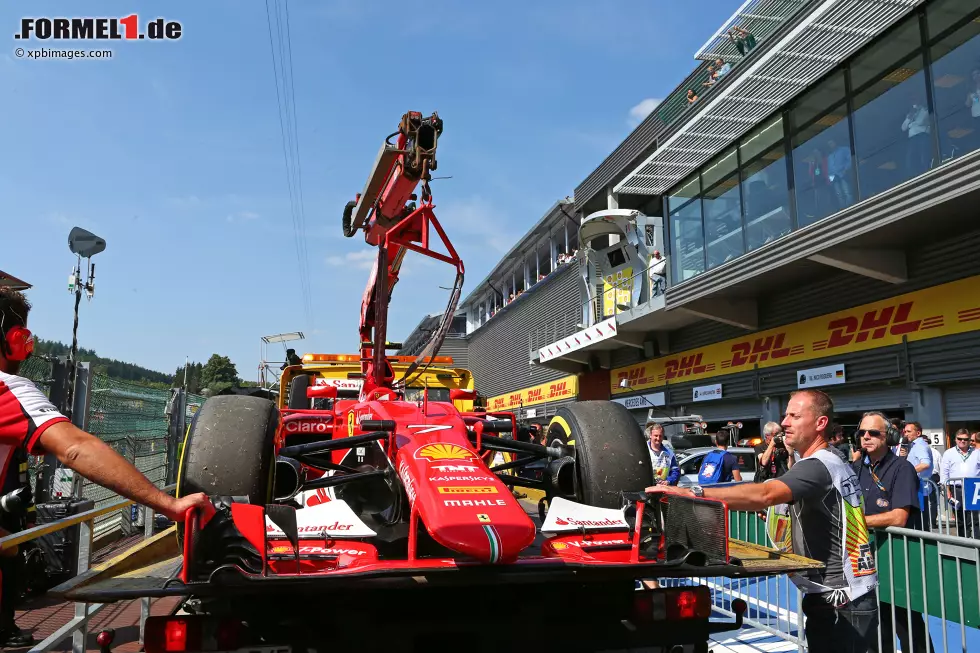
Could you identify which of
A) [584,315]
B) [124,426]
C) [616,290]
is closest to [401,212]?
[124,426]

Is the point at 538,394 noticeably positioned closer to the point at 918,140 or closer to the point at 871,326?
the point at 871,326

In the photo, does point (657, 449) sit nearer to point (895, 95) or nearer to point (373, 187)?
point (373, 187)

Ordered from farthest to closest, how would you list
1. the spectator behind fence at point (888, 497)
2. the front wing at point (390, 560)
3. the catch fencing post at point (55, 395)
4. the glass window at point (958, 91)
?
the glass window at point (958, 91) < the catch fencing post at point (55, 395) < the spectator behind fence at point (888, 497) < the front wing at point (390, 560)

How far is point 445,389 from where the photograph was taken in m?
8.90

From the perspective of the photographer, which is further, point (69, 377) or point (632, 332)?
point (632, 332)

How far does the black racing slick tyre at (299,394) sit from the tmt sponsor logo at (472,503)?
5.13 m

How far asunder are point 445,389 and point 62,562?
4368 mm

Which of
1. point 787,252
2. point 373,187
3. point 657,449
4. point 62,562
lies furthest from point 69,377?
Result: point 787,252

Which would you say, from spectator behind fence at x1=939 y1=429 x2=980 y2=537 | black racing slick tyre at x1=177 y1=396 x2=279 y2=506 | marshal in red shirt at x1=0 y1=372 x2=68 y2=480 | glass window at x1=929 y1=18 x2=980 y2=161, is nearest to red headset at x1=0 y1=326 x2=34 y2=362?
marshal in red shirt at x1=0 y1=372 x2=68 y2=480

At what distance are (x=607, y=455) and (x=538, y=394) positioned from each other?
24.2 meters

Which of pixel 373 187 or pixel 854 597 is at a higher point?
pixel 373 187

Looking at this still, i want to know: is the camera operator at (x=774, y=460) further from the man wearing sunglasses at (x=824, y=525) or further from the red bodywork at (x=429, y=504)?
the man wearing sunglasses at (x=824, y=525)

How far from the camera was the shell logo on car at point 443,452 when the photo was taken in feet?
11.0

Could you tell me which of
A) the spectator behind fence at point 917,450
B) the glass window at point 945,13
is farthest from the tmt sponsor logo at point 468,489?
the glass window at point 945,13
